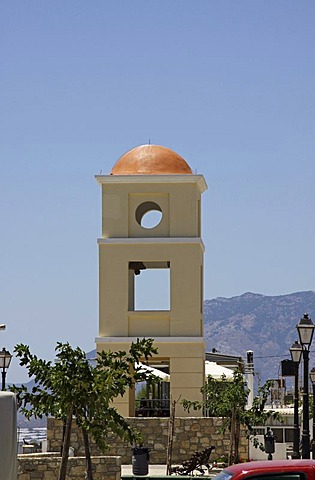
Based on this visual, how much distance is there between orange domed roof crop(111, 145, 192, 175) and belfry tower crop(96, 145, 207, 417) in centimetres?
3

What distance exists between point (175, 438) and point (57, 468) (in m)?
10.8

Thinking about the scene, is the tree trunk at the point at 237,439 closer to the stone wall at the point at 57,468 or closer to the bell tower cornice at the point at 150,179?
the stone wall at the point at 57,468

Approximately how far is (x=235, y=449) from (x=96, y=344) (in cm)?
701

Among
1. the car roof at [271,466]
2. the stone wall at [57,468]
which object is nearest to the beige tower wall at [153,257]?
the stone wall at [57,468]

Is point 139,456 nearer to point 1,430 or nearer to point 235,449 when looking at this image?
point 235,449

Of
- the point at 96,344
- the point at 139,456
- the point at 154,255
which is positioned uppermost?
the point at 154,255

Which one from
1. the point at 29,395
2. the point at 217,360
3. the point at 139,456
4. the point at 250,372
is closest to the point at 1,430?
the point at 29,395

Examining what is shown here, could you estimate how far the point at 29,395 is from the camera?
82.8 feet

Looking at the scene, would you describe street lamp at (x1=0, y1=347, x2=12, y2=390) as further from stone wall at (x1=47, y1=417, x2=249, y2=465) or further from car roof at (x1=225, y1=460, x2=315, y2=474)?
car roof at (x1=225, y1=460, x2=315, y2=474)

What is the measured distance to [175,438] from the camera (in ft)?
133

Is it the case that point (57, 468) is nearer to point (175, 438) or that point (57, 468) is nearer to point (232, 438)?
point (232, 438)

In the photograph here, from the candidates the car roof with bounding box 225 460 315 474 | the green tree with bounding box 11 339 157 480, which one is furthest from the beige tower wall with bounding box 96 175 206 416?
the car roof with bounding box 225 460 315 474

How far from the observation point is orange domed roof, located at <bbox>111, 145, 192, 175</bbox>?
1688 inches

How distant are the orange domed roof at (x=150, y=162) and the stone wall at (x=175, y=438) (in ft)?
27.1
